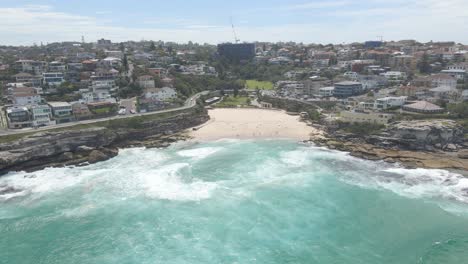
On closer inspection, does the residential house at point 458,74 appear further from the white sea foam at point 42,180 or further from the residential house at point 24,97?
the residential house at point 24,97

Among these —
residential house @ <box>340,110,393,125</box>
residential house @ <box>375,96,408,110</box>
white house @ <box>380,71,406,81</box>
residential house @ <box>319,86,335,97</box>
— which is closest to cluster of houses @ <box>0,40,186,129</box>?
residential house @ <box>340,110,393,125</box>

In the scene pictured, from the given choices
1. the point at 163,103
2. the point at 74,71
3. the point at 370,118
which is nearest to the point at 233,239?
the point at 370,118

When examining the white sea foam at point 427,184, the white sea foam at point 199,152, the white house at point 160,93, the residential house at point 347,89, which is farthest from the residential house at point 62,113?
the residential house at point 347,89

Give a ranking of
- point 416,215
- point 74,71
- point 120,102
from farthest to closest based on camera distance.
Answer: point 74,71
point 120,102
point 416,215

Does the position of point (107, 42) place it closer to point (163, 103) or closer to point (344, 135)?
point (163, 103)

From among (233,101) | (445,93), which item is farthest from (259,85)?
(445,93)

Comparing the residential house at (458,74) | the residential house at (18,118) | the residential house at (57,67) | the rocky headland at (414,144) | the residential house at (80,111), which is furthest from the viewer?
the residential house at (57,67)
